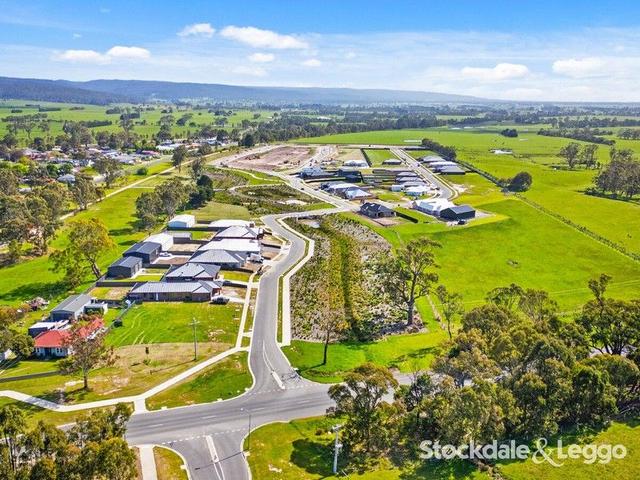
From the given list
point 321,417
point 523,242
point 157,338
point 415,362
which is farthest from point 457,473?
point 523,242

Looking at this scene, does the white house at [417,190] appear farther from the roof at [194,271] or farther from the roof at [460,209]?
the roof at [194,271]

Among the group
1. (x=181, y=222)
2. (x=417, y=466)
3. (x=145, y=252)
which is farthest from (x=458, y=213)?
(x=417, y=466)

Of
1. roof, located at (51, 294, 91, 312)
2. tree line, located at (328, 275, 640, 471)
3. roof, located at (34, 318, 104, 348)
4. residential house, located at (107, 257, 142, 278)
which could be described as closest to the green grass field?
tree line, located at (328, 275, 640, 471)

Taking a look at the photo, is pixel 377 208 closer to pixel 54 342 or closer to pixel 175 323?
pixel 175 323

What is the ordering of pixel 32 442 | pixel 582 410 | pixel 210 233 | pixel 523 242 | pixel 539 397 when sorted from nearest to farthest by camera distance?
pixel 32 442, pixel 539 397, pixel 582 410, pixel 523 242, pixel 210 233

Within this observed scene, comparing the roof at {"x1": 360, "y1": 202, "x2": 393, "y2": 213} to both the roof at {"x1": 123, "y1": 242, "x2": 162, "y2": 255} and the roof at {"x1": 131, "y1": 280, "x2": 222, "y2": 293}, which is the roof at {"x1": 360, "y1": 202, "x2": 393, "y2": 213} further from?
the roof at {"x1": 131, "y1": 280, "x2": 222, "y2": 293}

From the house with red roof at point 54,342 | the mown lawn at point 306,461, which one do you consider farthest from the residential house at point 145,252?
the mown lawn at point 306,461

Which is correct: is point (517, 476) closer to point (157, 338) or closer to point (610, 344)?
point (610, 344)

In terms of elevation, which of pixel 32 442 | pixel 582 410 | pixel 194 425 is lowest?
pixel 194 425
